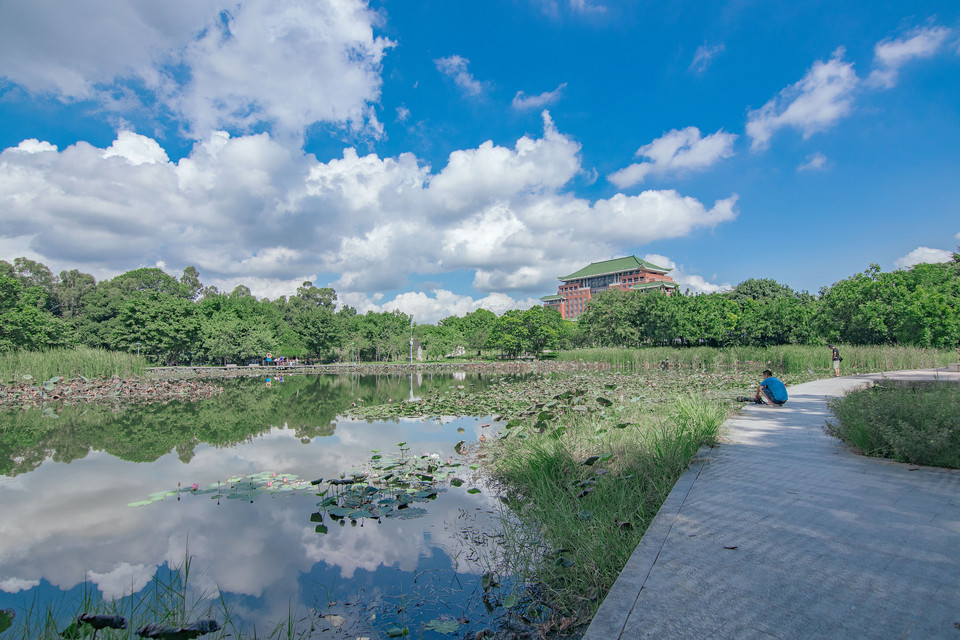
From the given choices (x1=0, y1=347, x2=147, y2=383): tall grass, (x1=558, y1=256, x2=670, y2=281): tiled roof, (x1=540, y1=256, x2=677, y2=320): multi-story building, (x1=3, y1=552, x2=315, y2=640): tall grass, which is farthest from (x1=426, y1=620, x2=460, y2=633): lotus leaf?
(x1=558, y1=256, x2=670, y2=281): tiled roof

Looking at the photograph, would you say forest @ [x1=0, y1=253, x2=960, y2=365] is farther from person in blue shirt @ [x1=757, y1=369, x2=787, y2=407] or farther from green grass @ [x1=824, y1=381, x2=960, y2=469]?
green grass @ [x1=824, y1=381, x2=960, y2=469]

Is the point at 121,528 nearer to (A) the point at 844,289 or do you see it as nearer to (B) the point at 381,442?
(B) the point at 381,442

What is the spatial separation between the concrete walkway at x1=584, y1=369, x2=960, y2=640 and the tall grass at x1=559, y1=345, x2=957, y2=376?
64.5 ft

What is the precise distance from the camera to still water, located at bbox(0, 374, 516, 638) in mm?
3625

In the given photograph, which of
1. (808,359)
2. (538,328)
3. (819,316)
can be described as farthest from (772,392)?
(538,328)

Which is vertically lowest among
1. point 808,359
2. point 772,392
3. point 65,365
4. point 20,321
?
point 772,392

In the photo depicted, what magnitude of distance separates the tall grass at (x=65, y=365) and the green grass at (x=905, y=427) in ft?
87.1

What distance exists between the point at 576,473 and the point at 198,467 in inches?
257

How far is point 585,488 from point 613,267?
387 feet

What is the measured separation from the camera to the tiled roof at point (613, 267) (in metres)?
109

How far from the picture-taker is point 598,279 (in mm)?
118438

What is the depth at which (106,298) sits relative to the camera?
50.9 m

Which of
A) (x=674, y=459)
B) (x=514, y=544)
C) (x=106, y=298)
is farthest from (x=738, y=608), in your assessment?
(x=106, y=298)

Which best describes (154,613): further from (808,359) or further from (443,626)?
(808,359)
